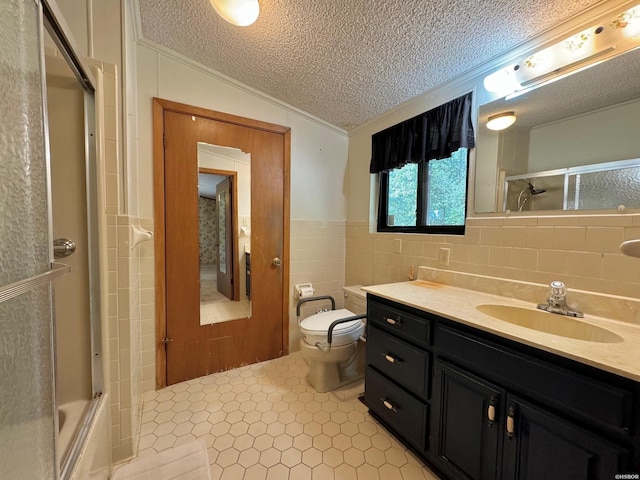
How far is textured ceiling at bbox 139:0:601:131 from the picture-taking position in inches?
45.3

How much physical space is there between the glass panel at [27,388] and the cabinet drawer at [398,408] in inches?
50.8

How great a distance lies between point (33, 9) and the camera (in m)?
0.66

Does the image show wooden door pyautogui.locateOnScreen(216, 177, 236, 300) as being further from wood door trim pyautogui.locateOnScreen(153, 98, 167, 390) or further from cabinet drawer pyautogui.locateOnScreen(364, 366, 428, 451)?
cabinet drawer pyautogui.locateOnScreen(364, 366, 428, 451)

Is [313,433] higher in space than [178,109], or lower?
lower

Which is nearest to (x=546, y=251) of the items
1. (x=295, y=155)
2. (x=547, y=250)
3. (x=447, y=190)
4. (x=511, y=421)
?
(x=547, y=250)

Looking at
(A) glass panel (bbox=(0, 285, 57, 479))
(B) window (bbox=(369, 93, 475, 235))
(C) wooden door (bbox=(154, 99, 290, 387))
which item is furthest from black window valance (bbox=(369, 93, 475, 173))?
(A) glass panel (bbox=(0, 285, 57, 479))

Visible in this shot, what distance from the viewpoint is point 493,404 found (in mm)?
903

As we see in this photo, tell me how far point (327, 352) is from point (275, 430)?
0.52m

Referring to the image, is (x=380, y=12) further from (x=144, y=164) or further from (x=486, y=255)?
(x=144, y=164)

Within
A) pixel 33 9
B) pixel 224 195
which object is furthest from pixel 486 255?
pixel 33 9

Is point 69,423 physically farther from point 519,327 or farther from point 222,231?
point 519,327

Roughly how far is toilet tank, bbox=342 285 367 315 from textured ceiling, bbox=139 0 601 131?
4.87 ft

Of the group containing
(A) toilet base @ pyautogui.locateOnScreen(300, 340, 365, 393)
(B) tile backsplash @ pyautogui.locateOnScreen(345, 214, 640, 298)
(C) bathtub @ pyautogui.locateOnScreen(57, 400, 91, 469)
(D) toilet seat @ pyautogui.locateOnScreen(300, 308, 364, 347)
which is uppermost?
(B) tile backsplash @ pyautogui.locateOnScreen(345, 214, 640, 298)

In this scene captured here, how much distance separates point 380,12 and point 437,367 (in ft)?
5.42
